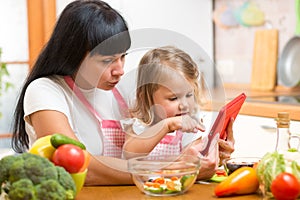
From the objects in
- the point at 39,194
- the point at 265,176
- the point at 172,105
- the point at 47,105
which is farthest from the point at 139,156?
the point at 39,194

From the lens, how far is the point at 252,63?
371 cm

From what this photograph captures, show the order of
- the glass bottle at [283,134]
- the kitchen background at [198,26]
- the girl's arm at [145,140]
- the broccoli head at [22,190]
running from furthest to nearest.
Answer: the kitchen background at [198,26]
the girl's arm at [145,140]
the glass bottle at [283,134]
the broccoli head at [22,190]

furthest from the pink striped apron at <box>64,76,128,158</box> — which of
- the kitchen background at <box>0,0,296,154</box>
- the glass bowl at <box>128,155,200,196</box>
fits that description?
the kitchen background at <box>0,0,296,154</box>

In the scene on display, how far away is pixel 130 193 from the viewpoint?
134 centimetres

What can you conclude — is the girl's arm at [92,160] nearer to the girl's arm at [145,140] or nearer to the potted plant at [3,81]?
the girl's arm at [145,140]

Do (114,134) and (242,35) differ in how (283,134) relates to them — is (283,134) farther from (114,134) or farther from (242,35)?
(242,35)

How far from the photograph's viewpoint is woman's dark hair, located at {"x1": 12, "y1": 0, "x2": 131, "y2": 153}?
1.58 metres

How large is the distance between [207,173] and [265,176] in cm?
26

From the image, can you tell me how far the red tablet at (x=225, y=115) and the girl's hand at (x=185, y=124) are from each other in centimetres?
3

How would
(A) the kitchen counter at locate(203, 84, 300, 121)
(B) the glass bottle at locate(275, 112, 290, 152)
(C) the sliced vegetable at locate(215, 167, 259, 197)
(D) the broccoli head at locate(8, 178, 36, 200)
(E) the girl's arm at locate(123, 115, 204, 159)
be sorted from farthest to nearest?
(A) the kitchen counter at locate(203, 84, 300, 121) < (E) the girl's arm at locate(123, 115, 204, 159) < (B) the glass bottle at locate(275, 112, 290, 152) < (C) the sliced vegetable at locate(215, 167, 259, 197) < (D) the broccoli head at locate(8, 178, 36, 200)

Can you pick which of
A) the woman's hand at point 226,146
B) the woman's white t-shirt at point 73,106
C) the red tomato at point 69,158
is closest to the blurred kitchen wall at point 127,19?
the woman's white t-shirt at point 73,106

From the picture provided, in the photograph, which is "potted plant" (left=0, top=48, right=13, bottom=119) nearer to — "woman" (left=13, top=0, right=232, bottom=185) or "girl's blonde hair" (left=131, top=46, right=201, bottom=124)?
"woman" (left=13, top=0, right=232, bottom=185)

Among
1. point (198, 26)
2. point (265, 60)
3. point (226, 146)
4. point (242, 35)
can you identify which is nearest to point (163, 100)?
point (226, 146)

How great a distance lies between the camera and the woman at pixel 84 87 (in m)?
1.48
